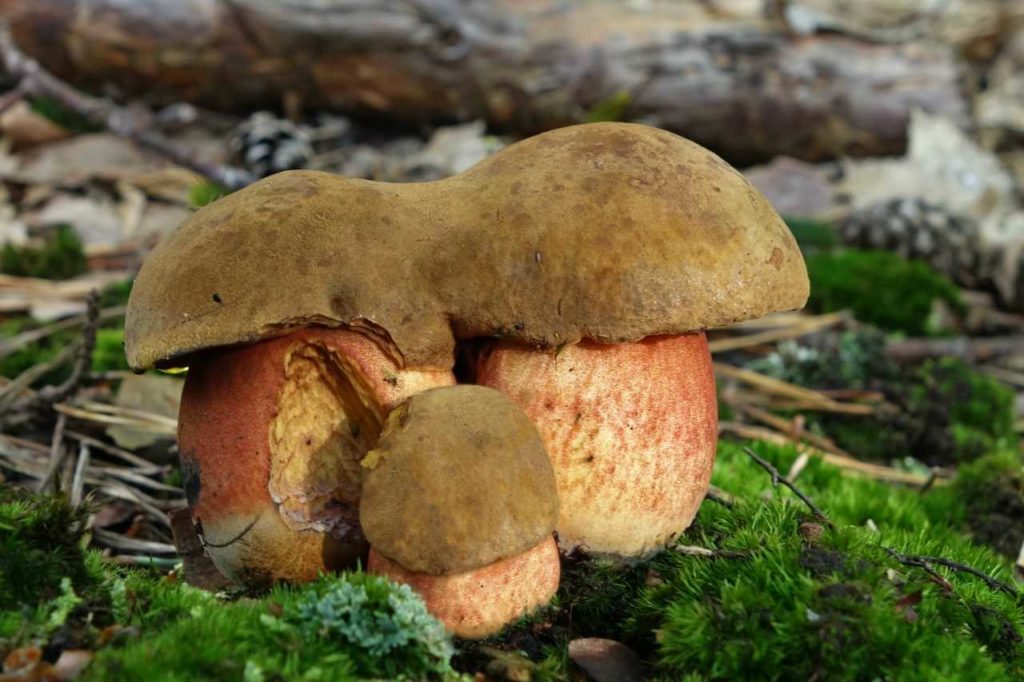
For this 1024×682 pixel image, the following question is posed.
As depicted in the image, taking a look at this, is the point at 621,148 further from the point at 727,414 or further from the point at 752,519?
the point at 727,414

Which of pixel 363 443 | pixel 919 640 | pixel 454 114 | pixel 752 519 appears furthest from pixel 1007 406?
pixel 454 114

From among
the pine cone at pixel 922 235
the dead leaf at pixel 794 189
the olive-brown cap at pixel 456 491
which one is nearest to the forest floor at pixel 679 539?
the olive-brown cap at pixel 456 491

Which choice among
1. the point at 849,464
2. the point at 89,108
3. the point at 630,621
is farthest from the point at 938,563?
the point at 89,108

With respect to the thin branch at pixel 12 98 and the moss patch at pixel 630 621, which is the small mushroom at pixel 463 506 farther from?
the thin branch at pixel 12 98

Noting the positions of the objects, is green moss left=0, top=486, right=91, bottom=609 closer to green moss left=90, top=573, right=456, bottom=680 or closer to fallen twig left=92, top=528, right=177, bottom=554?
green moss left=90, top=573, right=456, bottom=680

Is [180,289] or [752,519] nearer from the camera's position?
[180,289]

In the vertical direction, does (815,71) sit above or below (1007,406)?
above

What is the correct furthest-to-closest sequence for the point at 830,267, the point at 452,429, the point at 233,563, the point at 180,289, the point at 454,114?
1. the point at 454,114
2. the point at 830,267
3. the point at 233,563
4. the point at 180,289
5. the point at 452,429
